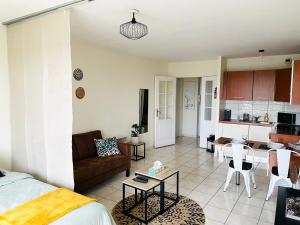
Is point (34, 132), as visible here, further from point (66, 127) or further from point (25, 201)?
point (25, 201)

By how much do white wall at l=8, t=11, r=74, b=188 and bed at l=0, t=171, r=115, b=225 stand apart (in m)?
0.30

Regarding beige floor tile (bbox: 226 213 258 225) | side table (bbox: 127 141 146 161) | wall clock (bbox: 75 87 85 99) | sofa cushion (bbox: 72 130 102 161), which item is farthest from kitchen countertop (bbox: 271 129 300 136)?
wall clock (bbox: 75 87 85 99)

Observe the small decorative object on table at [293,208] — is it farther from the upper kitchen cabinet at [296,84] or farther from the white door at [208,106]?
the white door at [208,106]

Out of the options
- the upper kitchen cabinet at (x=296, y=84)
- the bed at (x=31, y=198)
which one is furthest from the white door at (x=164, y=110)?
the bed at (x=31, y=198)

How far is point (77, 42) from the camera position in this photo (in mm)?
4039

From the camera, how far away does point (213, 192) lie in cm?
358

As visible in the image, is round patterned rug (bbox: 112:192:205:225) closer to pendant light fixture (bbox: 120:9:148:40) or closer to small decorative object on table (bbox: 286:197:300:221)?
small decorative object on table (bbox: 286:197:300:221)

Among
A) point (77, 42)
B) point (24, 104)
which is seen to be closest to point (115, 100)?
point (77, 42)

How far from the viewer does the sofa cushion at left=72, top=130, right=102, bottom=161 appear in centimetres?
388

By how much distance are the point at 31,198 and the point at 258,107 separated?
203 inches

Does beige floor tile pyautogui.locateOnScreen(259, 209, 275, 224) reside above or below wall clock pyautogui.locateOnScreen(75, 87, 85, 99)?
below

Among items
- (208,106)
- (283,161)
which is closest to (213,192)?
(283,161)

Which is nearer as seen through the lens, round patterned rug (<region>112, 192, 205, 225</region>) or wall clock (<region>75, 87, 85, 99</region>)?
round patterned rug (<region>112, 192, 205, 225</region>)

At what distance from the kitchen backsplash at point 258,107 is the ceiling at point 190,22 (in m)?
1.39
